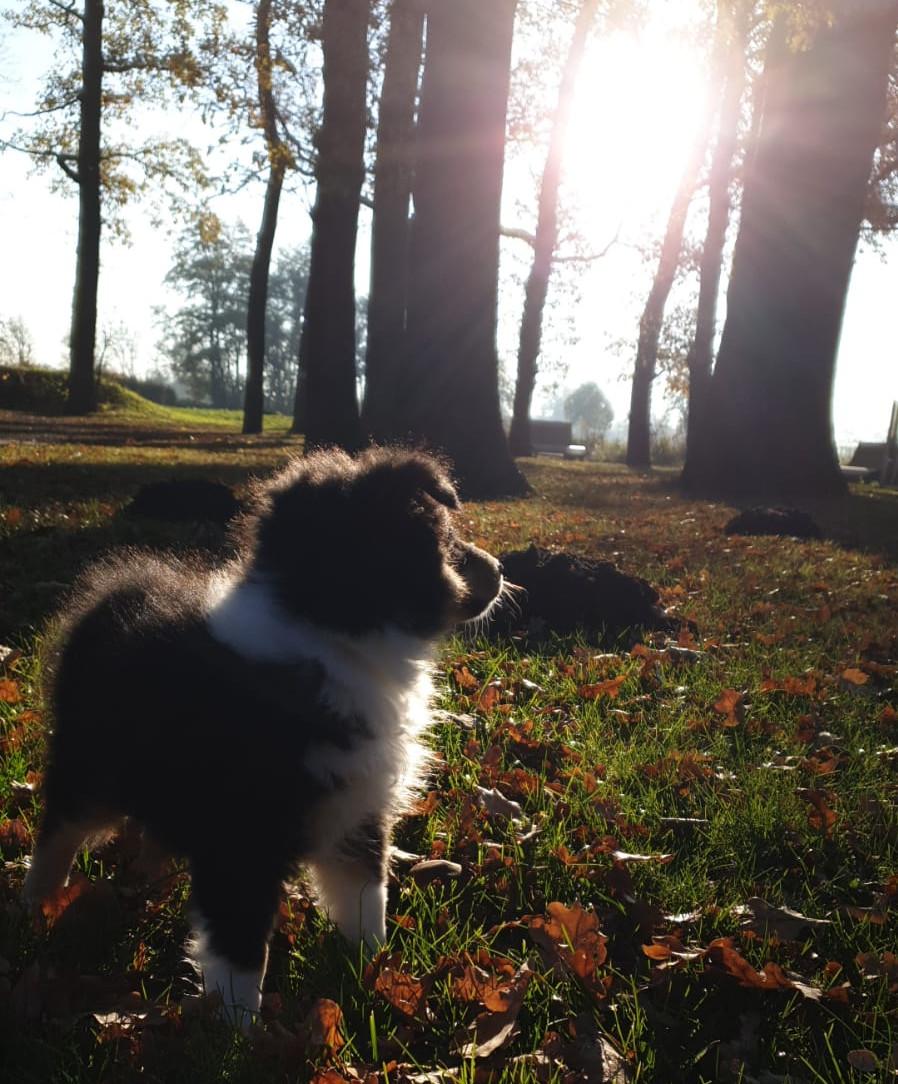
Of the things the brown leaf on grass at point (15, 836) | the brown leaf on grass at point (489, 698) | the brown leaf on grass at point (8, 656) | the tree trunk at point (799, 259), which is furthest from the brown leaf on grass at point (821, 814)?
the tree trunk at point (799, 259)

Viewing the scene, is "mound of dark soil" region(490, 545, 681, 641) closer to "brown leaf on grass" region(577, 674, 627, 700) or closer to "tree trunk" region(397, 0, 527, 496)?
"brown leaf on grass" region(577, 674, 627, 700)

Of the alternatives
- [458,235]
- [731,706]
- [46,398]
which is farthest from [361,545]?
[46,398]

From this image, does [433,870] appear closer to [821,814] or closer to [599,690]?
[821,814]

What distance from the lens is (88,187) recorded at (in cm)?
2531

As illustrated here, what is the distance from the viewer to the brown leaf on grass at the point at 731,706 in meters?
4.77

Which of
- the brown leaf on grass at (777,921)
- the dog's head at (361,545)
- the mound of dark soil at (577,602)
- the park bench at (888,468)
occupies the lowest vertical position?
the brown leaf on grass at (777,921)

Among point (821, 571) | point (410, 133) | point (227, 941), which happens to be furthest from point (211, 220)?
point (227, 941)

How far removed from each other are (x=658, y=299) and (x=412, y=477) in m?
28.4

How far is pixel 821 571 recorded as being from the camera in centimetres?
859

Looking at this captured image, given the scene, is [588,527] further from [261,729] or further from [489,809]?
[261,729]

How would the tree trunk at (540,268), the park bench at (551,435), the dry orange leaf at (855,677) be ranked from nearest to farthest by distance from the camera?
the dry orange leaf at (855,677), the tree trunk at (540,268), the park bench at (551,435)

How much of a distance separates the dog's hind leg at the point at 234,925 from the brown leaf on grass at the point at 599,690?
2.94m

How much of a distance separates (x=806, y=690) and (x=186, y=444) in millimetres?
16687

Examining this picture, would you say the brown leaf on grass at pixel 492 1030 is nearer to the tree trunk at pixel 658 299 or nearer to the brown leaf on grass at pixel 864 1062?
the brown leaf on grass at pixel 864 1062
